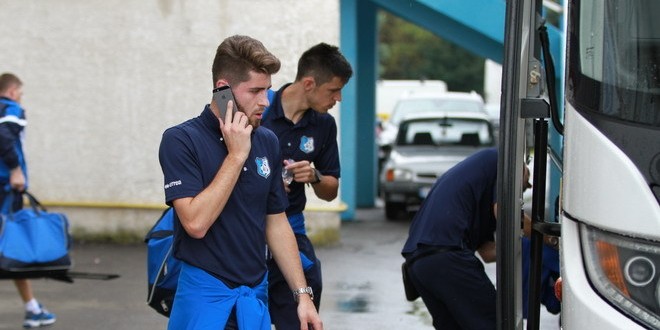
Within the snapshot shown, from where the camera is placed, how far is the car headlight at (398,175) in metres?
15.7

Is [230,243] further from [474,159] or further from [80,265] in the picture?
[80,265]

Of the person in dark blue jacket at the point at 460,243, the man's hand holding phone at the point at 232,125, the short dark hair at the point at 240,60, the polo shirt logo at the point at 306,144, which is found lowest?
the person in dark blue jacket at the point at 460,243

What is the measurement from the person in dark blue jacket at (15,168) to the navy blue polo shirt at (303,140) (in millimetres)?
3344

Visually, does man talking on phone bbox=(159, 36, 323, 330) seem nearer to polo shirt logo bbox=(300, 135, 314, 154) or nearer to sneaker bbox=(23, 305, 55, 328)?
polo shirt logo bbox=(300, 135, 314, 154)

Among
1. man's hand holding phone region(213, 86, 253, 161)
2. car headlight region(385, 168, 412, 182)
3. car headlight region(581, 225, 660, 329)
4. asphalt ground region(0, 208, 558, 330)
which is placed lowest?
asphalt ground region(0, 208, 558, 330)

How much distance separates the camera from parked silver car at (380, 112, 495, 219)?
51.3 feet

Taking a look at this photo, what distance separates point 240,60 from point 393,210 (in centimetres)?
1180

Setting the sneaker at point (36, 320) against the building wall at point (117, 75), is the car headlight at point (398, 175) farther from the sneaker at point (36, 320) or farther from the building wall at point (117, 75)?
the sneaker at point (36, 320)

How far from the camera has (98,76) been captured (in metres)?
12.5

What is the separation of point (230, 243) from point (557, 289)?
4.08 feet

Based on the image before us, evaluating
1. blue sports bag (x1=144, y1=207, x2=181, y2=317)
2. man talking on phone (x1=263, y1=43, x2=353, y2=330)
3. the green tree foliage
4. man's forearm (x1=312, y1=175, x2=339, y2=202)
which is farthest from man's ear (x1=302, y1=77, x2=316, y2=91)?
the green tree foliage

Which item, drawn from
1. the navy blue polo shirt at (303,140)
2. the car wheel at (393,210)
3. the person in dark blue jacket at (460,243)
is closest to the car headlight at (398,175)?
the car wheel at (393,210)

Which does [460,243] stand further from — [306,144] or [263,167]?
[263,167]

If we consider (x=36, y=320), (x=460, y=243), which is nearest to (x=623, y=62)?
(x=460, y=243)
